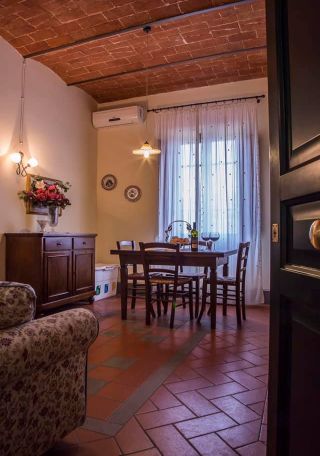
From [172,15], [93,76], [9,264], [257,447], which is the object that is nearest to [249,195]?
[172,15]

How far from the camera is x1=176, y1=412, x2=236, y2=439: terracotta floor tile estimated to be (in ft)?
5.32

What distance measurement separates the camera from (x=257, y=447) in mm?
1503

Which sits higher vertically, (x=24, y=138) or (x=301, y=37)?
(x=24, y=138)

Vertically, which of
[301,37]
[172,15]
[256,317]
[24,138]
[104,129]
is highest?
[172,15]

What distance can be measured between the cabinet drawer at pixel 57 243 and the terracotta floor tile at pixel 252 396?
2.62 m

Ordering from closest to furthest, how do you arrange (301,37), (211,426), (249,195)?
(301,37) < (211,426) < (249,195)

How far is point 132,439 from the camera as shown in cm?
156

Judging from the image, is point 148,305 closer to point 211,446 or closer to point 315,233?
point 211,446

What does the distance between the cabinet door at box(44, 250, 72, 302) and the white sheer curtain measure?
1.55 metres

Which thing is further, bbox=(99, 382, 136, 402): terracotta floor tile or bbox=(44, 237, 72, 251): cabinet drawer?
bbox=(44, 237, 72, 251): cabinet drawer

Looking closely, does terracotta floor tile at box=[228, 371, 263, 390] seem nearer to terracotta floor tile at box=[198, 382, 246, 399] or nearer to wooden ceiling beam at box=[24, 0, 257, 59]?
terracotta floor tile at box=[198, 382, 246, 399]

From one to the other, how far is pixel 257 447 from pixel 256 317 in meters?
2.60

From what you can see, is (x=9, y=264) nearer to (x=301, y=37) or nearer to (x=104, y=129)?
(x=104, y=129)

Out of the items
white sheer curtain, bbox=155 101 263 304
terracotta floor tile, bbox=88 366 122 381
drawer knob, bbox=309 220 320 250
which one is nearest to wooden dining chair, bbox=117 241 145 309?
white sheer curtain, bbox=155 101 263 304
